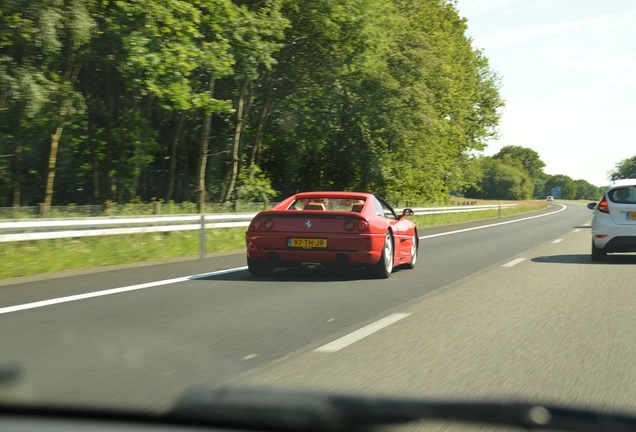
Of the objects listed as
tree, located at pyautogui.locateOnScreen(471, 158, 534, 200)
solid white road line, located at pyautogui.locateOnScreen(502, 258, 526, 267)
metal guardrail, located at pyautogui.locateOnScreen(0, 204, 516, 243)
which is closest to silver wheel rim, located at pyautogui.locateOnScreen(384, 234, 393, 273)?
solid white road line, located at pyautogui.locateOnScreen(502, 258, 526, 267)

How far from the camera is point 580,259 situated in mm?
15773

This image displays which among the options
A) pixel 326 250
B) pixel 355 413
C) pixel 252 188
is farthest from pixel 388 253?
pixel 252 188

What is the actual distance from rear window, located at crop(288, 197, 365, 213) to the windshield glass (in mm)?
53

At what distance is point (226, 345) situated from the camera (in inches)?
245

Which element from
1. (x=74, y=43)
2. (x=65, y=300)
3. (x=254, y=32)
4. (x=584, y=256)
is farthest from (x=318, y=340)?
(x=254, y=32)

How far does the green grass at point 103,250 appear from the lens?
1190 cm

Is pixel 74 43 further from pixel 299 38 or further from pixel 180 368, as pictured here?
pixel 180 368

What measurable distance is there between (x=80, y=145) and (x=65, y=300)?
1936cm

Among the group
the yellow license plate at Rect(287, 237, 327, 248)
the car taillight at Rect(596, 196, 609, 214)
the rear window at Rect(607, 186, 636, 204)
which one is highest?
the rear window at Rect(607, 186, 636, 204)

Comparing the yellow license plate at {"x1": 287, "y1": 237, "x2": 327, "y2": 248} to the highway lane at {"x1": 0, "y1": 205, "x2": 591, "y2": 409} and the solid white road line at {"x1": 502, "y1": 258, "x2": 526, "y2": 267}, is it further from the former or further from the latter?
the solid white road line at {"x1": 502, "y1": 258, "x2": 526, "y2": 267}

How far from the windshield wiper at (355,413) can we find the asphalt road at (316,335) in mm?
679

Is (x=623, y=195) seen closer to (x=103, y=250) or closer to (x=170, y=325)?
(x=103, y=250)

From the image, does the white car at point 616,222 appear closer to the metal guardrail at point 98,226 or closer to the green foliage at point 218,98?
the metal guardrail at point 98,226

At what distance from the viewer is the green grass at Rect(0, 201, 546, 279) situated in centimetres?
1190
